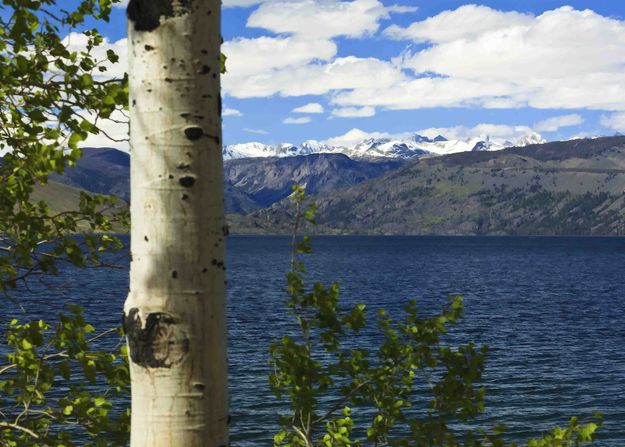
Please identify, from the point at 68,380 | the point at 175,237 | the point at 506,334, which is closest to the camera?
the point at 175,237

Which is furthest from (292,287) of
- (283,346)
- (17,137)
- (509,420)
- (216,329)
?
(509,420)

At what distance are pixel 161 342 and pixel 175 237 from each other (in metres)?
0.50

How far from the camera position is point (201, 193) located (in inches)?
134

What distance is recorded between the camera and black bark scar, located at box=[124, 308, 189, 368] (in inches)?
131

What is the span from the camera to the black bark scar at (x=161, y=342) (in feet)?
10.9

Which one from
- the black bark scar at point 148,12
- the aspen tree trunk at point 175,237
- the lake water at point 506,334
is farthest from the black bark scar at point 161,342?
the lake water at point 506,334

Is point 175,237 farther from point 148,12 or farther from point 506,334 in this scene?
point 506,334

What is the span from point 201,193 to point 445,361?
17.1ft

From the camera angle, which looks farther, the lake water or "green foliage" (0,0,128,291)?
the lake water

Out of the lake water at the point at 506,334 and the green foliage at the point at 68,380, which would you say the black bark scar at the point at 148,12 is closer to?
the lake water at the point at 506,334

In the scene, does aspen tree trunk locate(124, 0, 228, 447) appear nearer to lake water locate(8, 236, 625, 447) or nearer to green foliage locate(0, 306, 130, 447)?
lake water locate(8, 236, 625, 447)

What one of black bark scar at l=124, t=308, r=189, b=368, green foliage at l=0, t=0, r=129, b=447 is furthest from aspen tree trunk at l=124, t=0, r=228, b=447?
green foliage at l=0, t=0, r=129, b=447

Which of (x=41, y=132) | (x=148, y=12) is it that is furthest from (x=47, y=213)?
(x=148, y=12)

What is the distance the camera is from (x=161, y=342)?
3.33 meters
